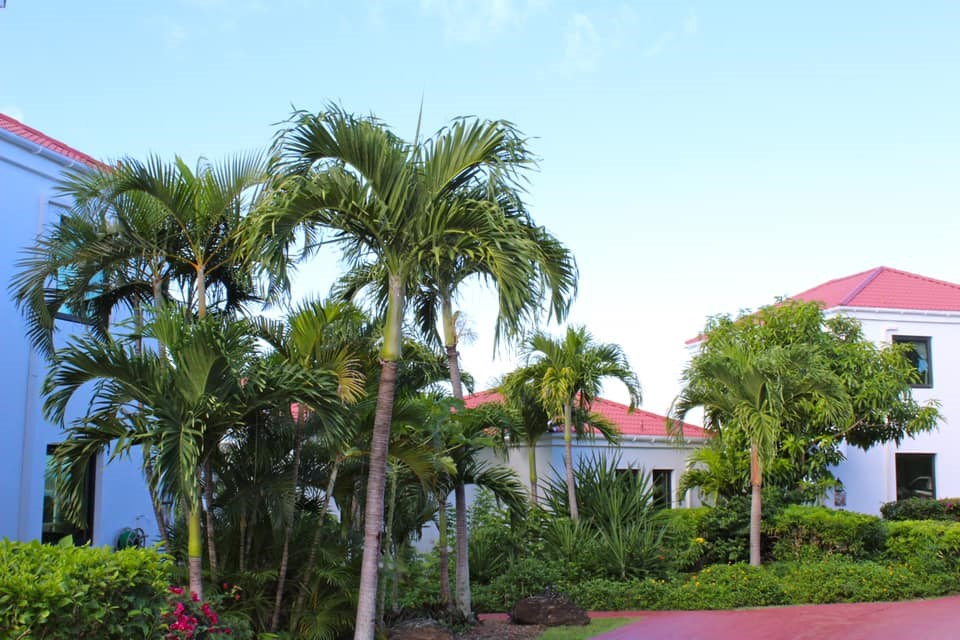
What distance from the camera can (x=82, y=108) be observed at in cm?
1078

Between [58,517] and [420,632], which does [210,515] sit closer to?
[420,632]

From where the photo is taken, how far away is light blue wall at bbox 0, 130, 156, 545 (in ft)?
39.4

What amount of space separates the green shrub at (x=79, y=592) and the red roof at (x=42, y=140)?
7042 mm

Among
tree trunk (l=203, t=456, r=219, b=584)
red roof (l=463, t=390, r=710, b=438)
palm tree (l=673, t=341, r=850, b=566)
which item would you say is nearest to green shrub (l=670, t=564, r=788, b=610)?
palm tree (l=673, t=341, r=850, b=566)

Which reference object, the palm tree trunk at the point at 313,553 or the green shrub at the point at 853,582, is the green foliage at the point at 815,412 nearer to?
the green shrub at the point at 853,582

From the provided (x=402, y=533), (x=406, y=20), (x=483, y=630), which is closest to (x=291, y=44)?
(x=406, y=20)

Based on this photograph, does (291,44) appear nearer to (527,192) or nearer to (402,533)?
(527,192)

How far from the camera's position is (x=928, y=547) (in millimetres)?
16297

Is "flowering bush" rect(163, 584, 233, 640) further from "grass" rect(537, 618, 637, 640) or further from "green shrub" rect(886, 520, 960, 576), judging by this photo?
"green shrub" rect(886, 520, 960, 576)

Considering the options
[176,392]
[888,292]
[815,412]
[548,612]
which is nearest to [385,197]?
[176,392]

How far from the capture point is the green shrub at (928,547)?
16172mm

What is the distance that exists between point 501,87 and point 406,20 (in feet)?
4.50

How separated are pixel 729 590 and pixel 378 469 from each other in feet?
25.0

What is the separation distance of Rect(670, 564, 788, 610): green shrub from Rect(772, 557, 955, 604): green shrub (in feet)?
0.89
